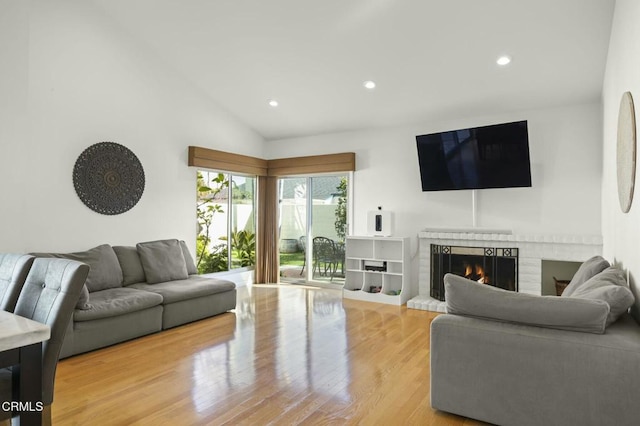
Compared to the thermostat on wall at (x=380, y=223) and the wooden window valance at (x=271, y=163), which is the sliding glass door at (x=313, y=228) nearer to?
the wooden window valance at (x=271, y=163)

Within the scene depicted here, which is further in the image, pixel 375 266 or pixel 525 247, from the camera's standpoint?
pixel 375 266

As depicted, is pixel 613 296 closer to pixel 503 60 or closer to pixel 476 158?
pixel 503 60

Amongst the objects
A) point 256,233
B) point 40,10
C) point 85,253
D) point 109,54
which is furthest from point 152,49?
point 256,233

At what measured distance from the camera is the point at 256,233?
727 centimetres

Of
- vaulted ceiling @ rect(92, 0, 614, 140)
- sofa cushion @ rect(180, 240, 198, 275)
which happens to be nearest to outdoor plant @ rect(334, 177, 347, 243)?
vaulted ceiling @ rect(92, 0, 614, 140)

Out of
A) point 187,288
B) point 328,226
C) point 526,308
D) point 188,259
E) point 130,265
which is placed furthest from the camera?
point 328,226

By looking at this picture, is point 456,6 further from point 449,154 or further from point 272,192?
point 272,192

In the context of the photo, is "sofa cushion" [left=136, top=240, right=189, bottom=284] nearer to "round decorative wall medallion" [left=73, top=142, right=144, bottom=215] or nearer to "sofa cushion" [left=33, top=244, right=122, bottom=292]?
"sofa cushion" [left=33, top=244, right=122, bottom=292]

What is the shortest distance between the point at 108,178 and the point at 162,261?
1.18 metres

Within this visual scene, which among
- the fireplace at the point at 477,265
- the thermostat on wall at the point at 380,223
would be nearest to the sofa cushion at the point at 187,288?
the thermostat on wall at the point at 380,223

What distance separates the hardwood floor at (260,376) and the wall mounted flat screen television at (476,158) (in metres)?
1.87

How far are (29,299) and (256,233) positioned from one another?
5.40 meters

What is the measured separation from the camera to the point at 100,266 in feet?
14.6

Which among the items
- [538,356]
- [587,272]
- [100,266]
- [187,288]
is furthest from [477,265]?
[100,266]
